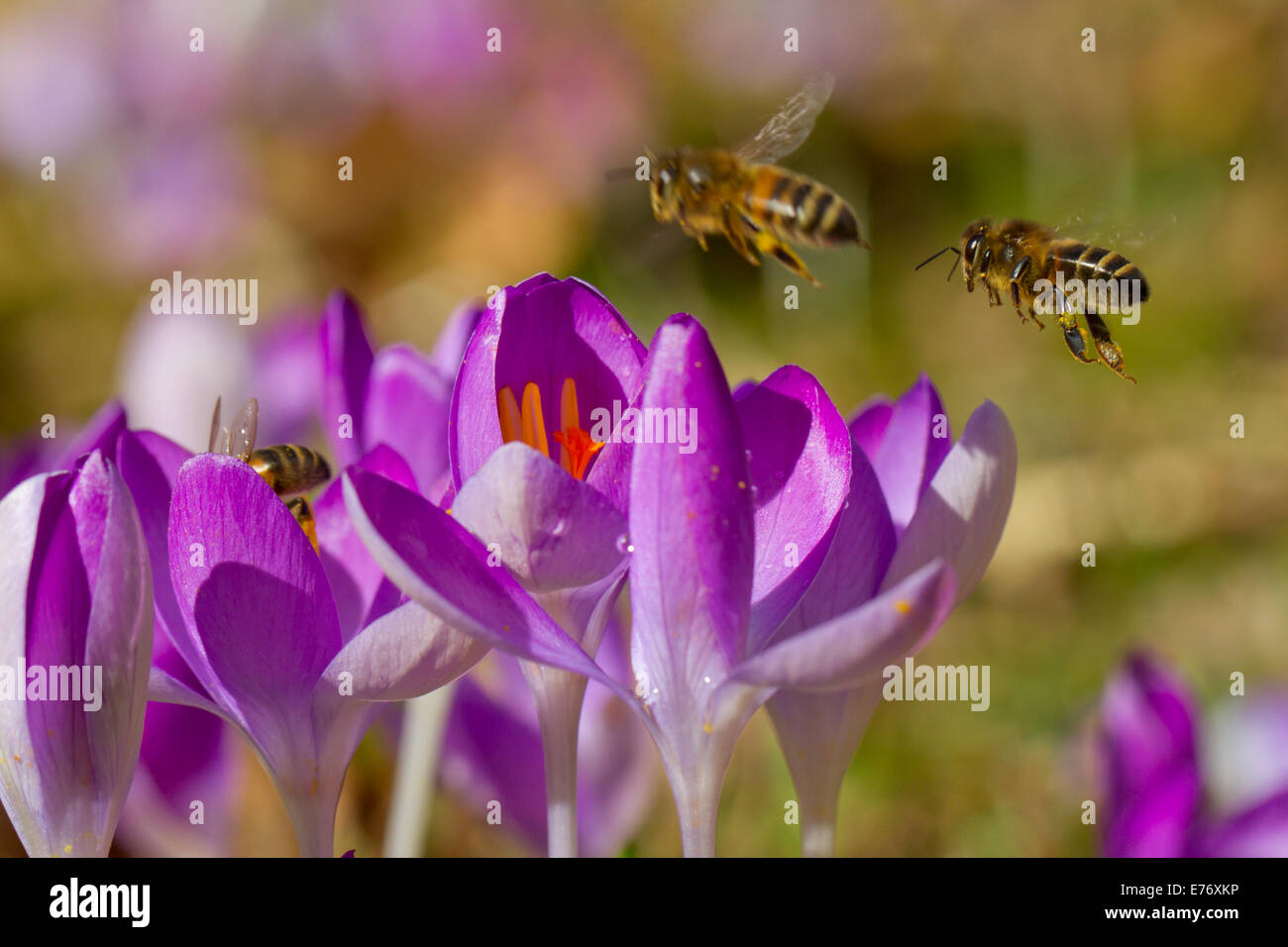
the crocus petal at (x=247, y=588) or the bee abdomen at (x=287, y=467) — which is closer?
the crocus petal at (x=247, y=588)

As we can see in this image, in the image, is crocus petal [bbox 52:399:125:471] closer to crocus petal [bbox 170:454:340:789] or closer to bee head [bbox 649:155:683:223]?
crocus petal [bbox 170:454:340:789]

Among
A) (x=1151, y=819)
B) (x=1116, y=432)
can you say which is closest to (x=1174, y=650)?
(x=1116, y=432)

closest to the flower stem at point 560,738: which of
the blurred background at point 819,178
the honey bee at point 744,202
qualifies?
the honey bee at point 744,202

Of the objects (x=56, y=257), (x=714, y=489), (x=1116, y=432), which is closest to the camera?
(x=714, y=489)

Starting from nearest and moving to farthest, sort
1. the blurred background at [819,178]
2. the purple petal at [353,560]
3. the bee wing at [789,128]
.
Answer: the purple petal at [353,560], the bee wing at [789,128], the blurred background at [819,178]

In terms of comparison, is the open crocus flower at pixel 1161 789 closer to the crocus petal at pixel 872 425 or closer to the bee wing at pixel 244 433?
the crocus petal at pixel 872 425
